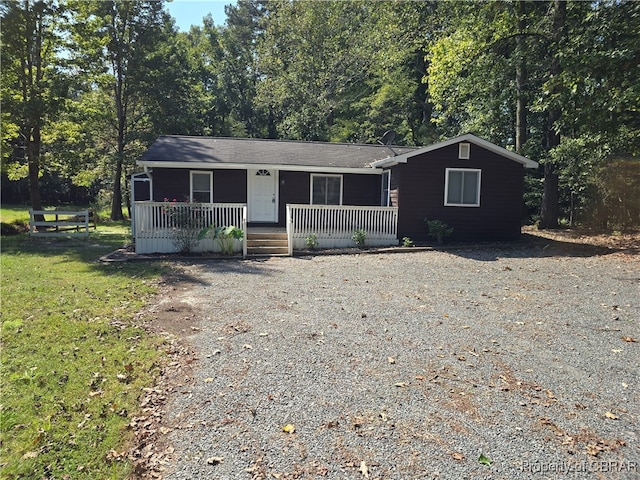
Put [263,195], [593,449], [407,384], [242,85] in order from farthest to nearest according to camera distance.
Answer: [242,85]
[263,195]
[407,384]
[593,449]

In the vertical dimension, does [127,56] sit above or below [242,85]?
below

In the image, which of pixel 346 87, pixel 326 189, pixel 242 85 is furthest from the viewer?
pixel 242 85

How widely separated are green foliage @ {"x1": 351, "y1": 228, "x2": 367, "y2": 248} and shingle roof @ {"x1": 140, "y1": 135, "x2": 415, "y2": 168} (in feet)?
9.89

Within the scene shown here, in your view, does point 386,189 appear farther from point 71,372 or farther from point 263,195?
point 71,372

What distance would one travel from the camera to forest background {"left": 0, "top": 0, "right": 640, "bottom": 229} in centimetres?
1341

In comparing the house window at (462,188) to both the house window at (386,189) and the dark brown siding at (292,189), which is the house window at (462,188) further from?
the dark brown siding at (292,189)

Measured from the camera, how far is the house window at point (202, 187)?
1413cm

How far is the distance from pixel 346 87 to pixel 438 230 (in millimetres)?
19002

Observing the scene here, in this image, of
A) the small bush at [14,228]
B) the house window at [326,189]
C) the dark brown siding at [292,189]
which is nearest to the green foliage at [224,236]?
the dark brown siding at [292,189]

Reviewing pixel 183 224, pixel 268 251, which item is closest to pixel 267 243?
pixel 268 251

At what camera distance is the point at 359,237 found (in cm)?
1228

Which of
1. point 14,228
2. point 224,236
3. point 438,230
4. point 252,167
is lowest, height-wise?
point 14,228

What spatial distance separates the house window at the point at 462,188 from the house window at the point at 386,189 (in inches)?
72.8

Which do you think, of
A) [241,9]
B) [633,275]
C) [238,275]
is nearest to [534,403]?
[238,275]
